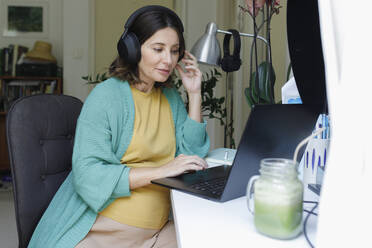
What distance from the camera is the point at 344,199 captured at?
42 centimetres

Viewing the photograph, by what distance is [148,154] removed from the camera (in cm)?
118

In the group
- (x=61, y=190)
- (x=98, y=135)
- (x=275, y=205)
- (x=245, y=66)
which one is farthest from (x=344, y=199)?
(x=245, y=66)

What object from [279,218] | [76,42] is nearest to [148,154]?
[279,218]

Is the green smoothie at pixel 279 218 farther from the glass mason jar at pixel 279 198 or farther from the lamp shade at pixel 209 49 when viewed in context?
the lamp shade at pixel 209 49

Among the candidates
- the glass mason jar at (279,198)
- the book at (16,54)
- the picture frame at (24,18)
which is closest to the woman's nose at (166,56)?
the glass mason jar at (279,198)

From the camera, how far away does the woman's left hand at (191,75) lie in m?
1.40

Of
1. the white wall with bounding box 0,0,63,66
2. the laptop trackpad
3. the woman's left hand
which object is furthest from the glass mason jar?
the white wall with bounding box 0,0,63,66

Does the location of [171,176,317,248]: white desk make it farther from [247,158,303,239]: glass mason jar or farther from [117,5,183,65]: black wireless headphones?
[117,5,183,65]: black wireless headphones

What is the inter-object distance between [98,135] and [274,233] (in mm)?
625

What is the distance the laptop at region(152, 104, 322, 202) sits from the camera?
0.71m

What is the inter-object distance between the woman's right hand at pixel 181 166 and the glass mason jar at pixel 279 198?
0.46 metres

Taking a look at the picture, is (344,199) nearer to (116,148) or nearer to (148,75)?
(116,148)

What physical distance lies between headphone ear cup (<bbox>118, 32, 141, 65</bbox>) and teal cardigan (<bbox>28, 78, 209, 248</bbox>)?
0.28 ft

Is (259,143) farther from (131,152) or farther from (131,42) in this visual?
(131,42)
